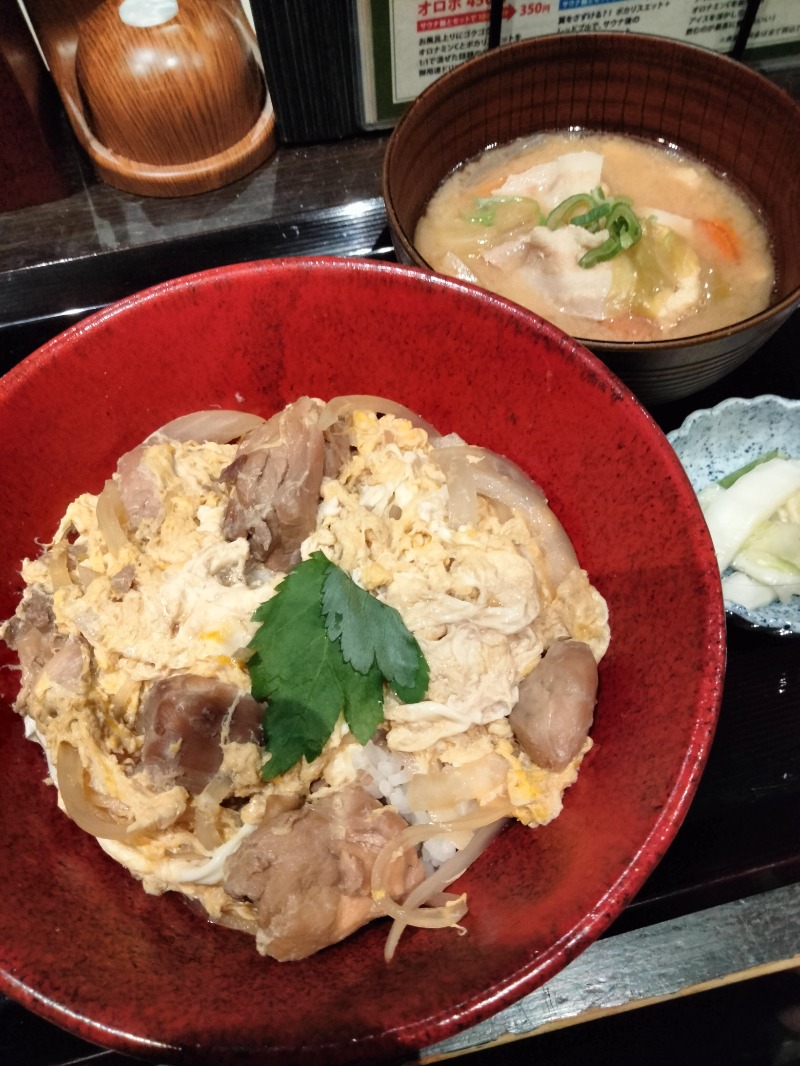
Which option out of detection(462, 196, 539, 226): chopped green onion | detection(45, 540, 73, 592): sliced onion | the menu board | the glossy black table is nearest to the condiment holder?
the glossy black table

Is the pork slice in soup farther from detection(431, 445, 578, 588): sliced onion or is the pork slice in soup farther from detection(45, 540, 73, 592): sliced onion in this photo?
detection(45, 540, 73, 592): sliced onion

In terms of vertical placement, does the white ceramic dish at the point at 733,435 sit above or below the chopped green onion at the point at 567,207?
below

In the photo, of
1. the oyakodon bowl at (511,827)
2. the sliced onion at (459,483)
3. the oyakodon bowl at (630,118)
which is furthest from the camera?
the oyakodon bowl at (630,118)

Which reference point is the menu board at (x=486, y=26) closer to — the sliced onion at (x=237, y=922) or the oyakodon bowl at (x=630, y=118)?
the oyakodon bowl at (x=630, y=118)

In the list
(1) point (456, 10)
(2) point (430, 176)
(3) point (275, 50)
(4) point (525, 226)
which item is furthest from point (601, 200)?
(3) point (275, 50)

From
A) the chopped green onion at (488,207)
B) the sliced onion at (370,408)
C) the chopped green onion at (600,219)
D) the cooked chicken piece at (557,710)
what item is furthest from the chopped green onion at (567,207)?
the cooked chicken piece at (557,710)

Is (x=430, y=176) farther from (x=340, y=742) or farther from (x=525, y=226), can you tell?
(x=340, y=742)
